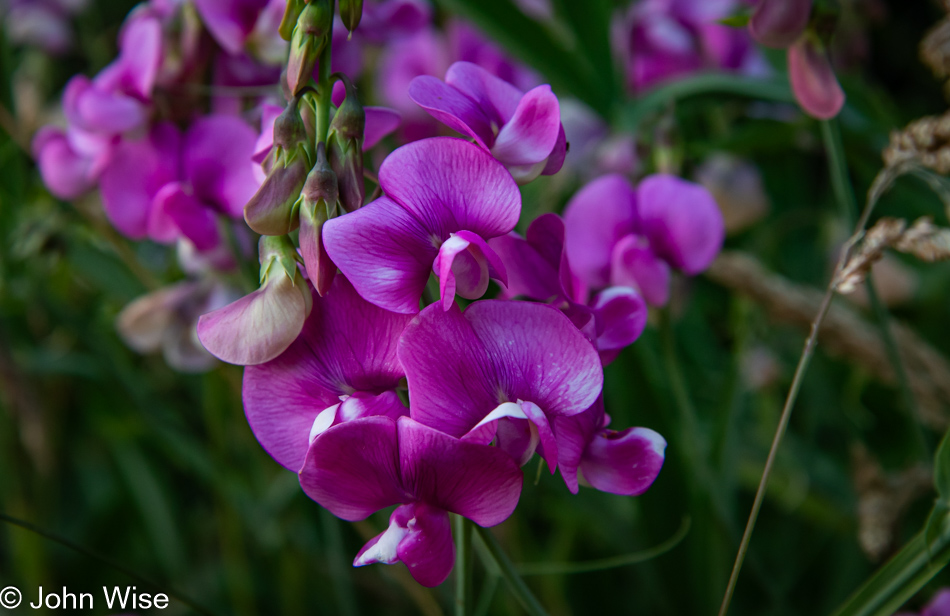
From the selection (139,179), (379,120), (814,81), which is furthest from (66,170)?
(814,81)

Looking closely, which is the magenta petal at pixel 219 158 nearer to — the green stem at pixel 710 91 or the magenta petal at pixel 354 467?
the magenta petal at pixel 354 467

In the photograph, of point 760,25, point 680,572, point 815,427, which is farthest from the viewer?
point 815,427

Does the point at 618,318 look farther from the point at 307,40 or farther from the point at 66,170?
the point at 66,170

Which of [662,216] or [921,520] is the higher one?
[662,216]

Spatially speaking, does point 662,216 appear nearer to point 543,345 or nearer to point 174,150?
point 543,345

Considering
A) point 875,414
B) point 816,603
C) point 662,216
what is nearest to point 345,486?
point 662,216

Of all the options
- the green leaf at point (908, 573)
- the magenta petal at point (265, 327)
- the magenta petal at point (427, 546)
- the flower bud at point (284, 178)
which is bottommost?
the green leaf at point (908, 573)

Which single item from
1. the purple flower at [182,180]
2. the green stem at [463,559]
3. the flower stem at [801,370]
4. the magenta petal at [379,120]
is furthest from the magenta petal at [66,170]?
the flower stem at [801,370]
